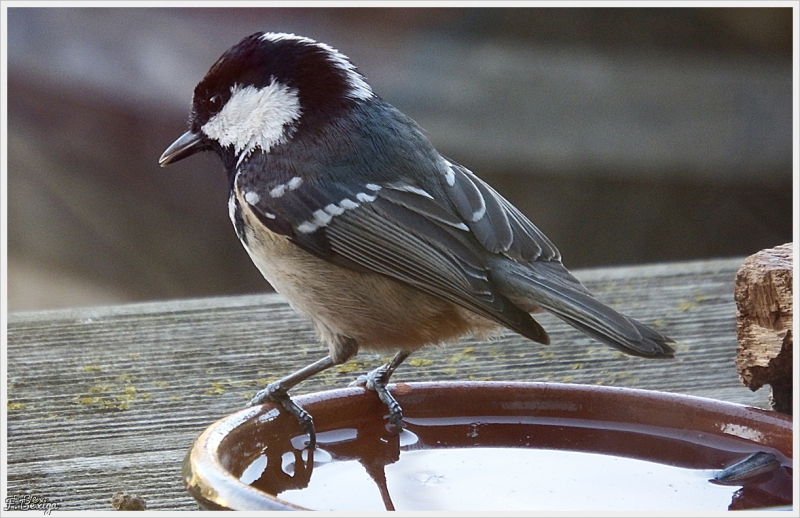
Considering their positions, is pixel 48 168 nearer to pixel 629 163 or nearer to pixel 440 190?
pixel 629 163

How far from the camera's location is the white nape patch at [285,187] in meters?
1.77

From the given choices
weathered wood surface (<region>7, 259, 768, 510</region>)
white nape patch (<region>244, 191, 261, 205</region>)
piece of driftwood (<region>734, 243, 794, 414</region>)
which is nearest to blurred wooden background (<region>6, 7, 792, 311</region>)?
weathered wood surface (<region>7, 259, 768, 510</region>)

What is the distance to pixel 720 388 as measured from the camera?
5.78 feet

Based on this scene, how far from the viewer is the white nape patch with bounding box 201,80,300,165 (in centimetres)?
186

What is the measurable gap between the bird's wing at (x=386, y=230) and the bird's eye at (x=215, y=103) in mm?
247

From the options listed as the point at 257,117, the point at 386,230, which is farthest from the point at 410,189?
the point at 257,117

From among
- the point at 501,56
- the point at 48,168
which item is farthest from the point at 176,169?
the point at 501,56

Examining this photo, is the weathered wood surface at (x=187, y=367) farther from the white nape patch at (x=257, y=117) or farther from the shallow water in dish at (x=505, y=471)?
the white nape patch at (x=257, y=117)

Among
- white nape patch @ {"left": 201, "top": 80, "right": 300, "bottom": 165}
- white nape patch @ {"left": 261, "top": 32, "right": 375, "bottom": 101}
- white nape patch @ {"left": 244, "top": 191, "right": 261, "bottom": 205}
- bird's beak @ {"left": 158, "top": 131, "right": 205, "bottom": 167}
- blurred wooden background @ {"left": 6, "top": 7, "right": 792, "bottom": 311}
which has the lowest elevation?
blurred wooden background @ {"left": 6, "top": 7, "right": 792, "bottom": 311}

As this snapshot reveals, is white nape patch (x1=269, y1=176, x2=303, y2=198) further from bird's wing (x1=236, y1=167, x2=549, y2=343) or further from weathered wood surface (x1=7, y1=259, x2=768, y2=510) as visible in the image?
weathered wood surface (x1=7, y1=259, x2=768, y2=510)

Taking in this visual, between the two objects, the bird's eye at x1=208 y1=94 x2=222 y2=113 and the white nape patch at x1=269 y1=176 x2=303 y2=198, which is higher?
the bird's eye at x1=208 y1=94 x2=222 y2=113

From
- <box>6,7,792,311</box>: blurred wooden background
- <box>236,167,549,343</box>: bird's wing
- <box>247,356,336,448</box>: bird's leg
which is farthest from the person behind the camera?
<box>6,7,792,311</box>: blurred wooden background

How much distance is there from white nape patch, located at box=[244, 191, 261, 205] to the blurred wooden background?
224 cm

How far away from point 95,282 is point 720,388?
3576 mm
